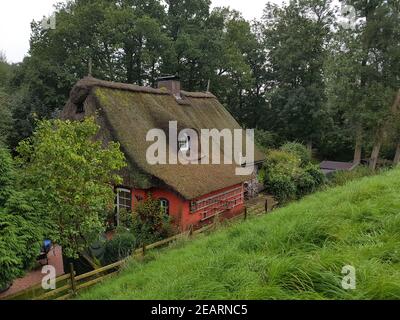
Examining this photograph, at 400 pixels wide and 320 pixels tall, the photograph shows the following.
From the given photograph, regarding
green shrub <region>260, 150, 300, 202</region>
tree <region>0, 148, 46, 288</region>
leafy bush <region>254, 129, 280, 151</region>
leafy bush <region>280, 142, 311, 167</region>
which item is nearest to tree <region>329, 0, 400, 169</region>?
leafy bush <region>280, 142, 311, 167</region>

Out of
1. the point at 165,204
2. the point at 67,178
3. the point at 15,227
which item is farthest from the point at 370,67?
the point at 15,227

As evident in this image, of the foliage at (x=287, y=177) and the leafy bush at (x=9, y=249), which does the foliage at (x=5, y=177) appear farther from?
the foliage at (x=287, y=177)

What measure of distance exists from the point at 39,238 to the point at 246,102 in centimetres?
3111

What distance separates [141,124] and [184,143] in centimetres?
232

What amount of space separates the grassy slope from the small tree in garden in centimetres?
245

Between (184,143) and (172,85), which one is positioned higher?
(172,85)

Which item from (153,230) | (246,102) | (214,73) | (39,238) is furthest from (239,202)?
(246,102)

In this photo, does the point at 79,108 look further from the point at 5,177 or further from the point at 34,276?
the point at 5,177

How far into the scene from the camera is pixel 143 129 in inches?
593

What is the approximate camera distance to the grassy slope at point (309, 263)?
3579 millimetres
